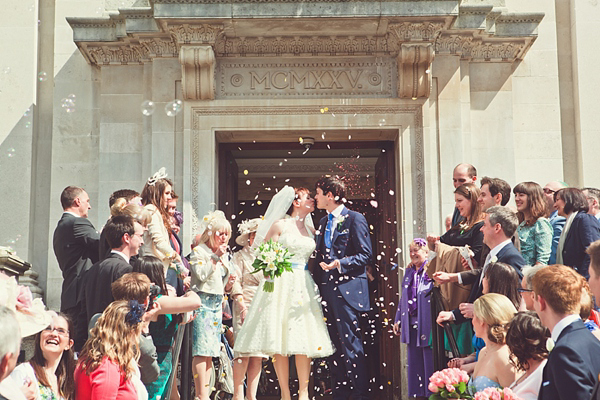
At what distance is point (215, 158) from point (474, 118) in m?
3.47

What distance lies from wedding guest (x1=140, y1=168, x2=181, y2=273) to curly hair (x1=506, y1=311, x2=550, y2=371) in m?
3.64

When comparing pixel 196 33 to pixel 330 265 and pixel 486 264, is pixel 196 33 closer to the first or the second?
pixel 330 265

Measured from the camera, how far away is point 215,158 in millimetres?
11203

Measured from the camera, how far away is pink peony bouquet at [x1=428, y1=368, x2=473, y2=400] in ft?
17.0

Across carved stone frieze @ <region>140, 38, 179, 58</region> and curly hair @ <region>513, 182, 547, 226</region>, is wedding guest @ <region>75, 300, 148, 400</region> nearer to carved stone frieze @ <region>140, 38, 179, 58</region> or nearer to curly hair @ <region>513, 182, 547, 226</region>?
curly hair @ <region>513, 182, 547, 226</region>

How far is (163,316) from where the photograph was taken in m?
7.17

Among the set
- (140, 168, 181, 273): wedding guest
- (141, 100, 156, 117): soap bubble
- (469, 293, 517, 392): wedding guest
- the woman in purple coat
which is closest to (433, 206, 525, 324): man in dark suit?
(469, 293, 517, 392): wedding guest

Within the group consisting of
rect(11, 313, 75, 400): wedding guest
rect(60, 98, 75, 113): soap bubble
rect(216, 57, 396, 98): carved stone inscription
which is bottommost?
rect(11, 313, 75, 400): wedding guest

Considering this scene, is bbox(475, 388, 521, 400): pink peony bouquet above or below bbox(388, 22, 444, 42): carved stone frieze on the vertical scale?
below

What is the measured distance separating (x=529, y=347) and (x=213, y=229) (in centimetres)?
414

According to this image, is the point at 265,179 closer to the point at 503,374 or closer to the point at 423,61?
the point at 423,61

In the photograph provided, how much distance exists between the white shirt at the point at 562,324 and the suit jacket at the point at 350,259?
463 cm

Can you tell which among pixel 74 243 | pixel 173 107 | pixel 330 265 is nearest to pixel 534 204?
pixel 330 265

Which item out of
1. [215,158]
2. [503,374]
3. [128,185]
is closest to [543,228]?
[503,374]
